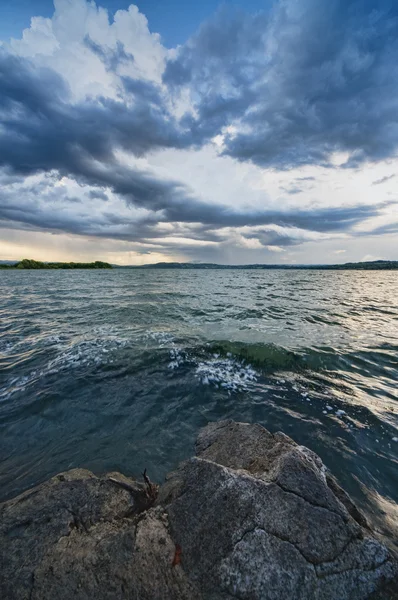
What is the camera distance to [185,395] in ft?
28.7

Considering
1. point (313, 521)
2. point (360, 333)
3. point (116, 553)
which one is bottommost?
point (360, 333)

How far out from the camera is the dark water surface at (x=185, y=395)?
226 inches

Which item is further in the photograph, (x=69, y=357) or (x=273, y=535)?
(x=69, y=357)

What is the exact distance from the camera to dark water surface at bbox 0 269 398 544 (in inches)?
226

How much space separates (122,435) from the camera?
21.7 feet

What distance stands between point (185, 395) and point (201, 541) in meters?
5.62

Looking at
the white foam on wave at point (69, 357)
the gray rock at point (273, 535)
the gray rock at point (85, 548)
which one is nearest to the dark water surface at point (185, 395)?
the white foam on wave at point (69, 357)

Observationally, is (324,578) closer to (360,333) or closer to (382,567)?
(382,567)

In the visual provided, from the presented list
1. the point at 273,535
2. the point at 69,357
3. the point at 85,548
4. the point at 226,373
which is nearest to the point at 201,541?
the point at 273,535

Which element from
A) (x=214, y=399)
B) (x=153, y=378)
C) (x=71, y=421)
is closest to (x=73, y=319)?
(x=153, y=378)

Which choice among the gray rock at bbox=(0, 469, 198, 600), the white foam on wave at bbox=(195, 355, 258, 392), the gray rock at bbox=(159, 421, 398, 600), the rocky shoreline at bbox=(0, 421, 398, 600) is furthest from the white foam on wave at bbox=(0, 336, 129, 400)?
the gray rock at bbox=(159, 421, 398, 600)

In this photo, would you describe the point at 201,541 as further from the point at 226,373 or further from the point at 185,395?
the point at 226,373

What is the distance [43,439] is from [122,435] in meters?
1.98

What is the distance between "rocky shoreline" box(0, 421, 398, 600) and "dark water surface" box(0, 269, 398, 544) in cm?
160
